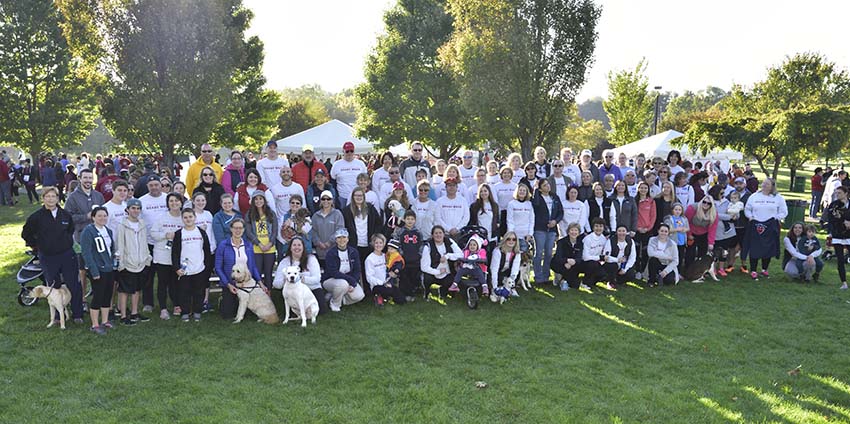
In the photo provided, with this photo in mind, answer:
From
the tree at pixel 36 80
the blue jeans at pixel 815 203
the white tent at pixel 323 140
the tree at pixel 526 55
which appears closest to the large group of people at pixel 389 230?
the tree at pixel 526 55

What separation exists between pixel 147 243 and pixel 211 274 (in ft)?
2.92

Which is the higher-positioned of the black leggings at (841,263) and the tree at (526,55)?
the tree at (526,55)

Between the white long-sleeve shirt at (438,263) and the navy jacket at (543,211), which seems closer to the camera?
the white long-sleeve shirt at (438,263)

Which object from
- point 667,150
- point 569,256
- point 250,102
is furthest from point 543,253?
point 250,102

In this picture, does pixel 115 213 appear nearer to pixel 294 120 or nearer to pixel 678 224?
pixel 678 224

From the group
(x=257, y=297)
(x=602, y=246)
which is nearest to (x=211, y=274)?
(x=257, y=297)

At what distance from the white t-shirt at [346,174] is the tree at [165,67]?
9.14 metres

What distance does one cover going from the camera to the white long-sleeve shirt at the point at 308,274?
6973 mm

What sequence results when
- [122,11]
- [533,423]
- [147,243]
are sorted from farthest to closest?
[122,11]
[147,243]
[533,423]

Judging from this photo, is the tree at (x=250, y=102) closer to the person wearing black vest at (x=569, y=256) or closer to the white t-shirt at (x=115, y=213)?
the white t-shirt at (x=115, y=213)

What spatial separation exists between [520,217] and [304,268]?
330 cm

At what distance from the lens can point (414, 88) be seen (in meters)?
26.0

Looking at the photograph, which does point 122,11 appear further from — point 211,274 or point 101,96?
point 211,274

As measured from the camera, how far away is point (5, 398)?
15.1ft
